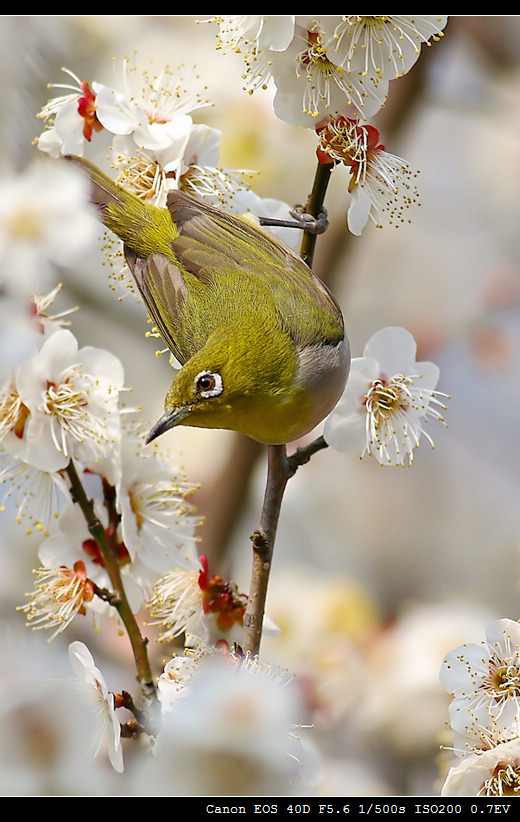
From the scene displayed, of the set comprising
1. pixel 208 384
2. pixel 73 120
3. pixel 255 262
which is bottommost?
pixel 208 384

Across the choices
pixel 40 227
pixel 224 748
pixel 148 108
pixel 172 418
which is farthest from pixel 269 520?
pixel 148 108

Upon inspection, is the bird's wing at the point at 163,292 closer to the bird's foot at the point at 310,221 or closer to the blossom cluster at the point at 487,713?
the bird's foot at the point at 310,221

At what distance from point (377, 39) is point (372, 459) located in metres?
3.28

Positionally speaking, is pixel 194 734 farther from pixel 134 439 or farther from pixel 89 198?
pixel 89 198

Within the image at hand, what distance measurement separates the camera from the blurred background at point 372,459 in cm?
266

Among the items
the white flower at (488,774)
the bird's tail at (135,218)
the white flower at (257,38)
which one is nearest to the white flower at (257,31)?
the white flower at (257,38)

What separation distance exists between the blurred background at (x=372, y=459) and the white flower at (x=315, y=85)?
34cm

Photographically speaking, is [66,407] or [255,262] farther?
[255,262]

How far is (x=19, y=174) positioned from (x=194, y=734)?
4.29ft

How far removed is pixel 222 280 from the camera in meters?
1.72

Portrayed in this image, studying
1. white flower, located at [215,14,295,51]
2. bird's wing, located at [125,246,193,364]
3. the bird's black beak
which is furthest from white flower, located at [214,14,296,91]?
the bird's black beak

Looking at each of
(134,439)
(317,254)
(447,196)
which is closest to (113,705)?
(134,439)

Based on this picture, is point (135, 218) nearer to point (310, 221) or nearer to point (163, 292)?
point (163, 292)

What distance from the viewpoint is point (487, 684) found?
1.45 m
